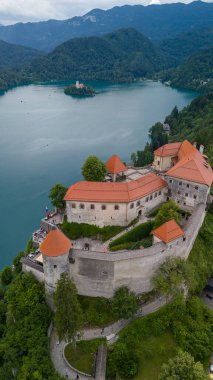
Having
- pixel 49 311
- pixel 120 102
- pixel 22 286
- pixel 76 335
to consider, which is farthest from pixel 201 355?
pixel 120 102

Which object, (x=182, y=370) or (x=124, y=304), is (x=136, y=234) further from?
(x=182, y=370)

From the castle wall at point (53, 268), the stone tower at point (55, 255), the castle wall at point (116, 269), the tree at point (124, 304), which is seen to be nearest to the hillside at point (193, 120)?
the castle wall at point (116, 269)

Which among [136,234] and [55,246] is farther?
[136,234]

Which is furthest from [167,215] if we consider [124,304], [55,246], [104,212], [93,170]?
[55,246]

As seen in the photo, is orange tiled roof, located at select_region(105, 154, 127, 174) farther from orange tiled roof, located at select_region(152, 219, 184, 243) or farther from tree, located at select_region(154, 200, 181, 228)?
orange tiled roof, located at select_region(152, 219, 184, 243)

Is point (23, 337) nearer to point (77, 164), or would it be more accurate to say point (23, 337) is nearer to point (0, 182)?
point (0, 182)

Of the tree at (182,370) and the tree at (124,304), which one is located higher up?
the tree at (124,304)

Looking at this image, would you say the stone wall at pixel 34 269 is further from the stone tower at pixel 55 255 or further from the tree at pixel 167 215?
the tree at pixel 167 215
